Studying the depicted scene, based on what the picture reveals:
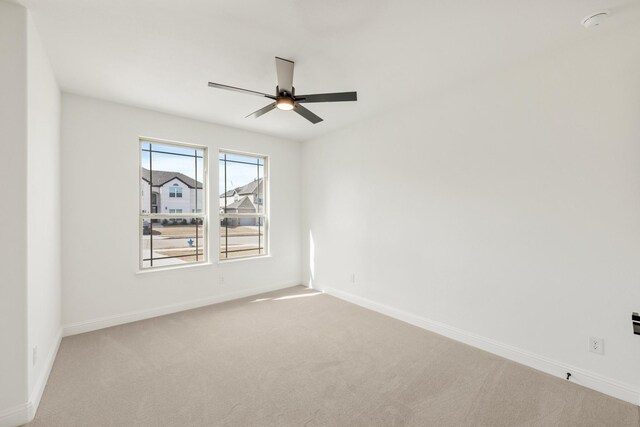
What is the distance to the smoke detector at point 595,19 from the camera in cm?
194

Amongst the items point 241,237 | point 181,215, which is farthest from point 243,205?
point 181,215

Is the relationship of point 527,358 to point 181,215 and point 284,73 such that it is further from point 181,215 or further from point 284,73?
point 181,215

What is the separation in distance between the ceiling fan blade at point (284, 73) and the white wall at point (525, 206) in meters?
1.71

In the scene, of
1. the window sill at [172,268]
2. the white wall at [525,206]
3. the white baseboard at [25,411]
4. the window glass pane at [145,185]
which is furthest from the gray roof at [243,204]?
the white baseboard at [25,411]

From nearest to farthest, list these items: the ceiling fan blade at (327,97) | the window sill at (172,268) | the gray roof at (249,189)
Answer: the ceiling fan blade at (327,97) < the window sill at (172,268) < the gray roof at (249,189)

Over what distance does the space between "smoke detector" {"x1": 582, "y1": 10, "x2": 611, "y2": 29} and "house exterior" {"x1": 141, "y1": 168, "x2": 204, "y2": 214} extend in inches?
174

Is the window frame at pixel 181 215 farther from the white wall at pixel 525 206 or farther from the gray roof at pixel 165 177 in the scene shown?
the white wall at pixel 525 206

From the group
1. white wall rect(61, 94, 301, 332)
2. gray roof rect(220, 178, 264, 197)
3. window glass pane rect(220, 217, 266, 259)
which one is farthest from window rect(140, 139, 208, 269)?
gray roof rect(220, 178, 264, 197)

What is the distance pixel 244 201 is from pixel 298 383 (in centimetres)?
317

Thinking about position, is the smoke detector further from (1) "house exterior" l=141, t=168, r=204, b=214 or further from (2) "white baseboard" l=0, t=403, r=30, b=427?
(2) "white baseboard" l=0, t=403, r=30, b=427

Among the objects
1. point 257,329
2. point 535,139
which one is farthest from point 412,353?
point 535,139

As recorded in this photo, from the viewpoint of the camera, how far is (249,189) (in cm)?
493

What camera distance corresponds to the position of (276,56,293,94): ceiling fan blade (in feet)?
8.14

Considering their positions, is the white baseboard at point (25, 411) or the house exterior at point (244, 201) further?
the house exterior at point (244, 201)
